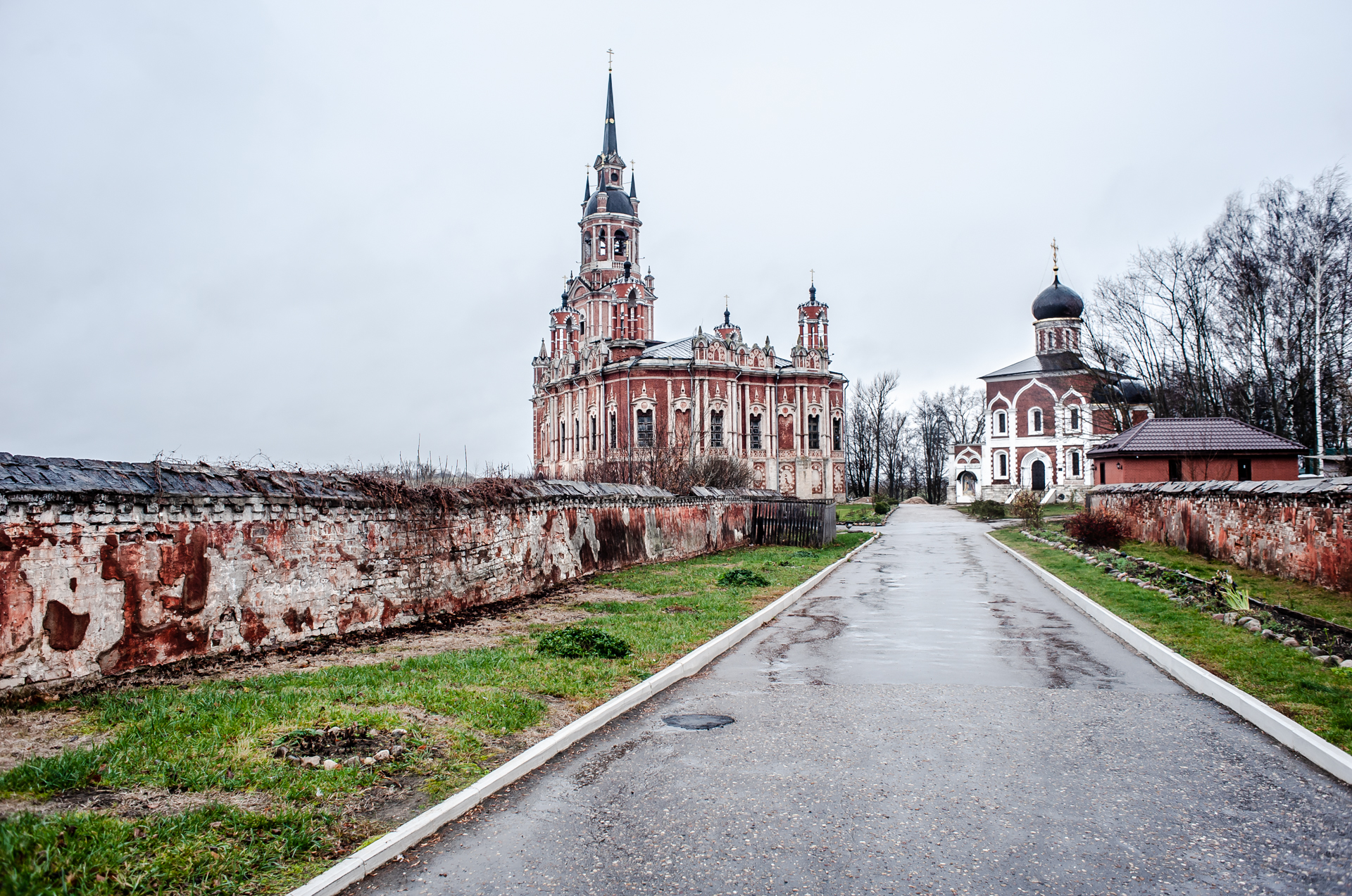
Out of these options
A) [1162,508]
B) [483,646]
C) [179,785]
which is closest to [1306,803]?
[179,785]

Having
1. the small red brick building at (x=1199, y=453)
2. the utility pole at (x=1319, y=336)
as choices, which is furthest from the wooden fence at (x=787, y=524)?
the utility pole at (x=1319, y=336)

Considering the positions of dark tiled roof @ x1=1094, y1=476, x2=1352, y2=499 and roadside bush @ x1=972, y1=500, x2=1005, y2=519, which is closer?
dark tiled roof @ x1=1094, y1=476, x2=1352, y2=499

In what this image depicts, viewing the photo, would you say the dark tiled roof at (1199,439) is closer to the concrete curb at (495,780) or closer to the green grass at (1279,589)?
Answer: the green grass at (1279,589)

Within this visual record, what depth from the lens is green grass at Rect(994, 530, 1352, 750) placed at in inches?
265

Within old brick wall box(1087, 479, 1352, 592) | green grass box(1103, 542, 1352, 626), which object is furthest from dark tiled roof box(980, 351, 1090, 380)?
green grass box(1103, 542, 1352, 626)

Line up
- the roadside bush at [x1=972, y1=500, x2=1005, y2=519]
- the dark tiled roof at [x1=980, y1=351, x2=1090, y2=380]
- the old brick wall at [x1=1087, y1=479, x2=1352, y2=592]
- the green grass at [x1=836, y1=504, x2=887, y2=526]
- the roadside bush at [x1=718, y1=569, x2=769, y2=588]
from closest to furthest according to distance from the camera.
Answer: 1. the old brick wall at [x1=1087, y1=479, x2=1352, y2=592]
2. the roadside bush at [x1=718, y1=569, x2=769, y2=588]
3. the green grass at [x1=836, y1=504, x2=887, y2=526]
4. the roadside bush at [x1=972, y1=500, x2=1005, y2=519]
5. the dark tiled roof at [x1=980, y1=351, x2=1090, y2=380]

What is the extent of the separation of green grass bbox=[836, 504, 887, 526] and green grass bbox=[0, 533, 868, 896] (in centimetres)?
3415

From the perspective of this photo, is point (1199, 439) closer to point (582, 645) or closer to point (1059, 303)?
point (582, 645)

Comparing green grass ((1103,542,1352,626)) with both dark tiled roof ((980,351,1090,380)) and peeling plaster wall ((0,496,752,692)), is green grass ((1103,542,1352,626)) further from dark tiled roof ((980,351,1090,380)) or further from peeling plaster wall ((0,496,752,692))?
dark tiled roof ((980,351,1090,380))

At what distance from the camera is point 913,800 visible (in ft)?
16.6

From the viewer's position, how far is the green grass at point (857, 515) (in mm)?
45431

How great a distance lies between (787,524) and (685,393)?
28099 mm

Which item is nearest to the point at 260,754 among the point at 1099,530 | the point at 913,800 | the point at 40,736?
the point at 40,736

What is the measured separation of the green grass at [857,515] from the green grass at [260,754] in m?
34.2
